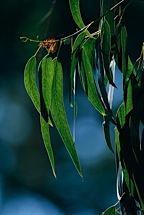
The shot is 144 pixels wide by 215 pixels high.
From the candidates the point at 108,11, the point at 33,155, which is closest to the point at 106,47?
the point at 108,11

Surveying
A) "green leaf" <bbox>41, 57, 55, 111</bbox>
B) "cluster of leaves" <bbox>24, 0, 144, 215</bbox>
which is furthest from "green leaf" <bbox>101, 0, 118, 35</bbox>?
"green leaf" <bbox>41, 57, 55, 111</bbox>

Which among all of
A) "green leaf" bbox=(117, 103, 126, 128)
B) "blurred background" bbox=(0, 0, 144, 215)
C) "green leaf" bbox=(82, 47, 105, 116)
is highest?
"green leaf" bbox=(82, 47, 105, 116)

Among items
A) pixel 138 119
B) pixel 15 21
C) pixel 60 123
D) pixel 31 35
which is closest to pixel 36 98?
pixel 60 123

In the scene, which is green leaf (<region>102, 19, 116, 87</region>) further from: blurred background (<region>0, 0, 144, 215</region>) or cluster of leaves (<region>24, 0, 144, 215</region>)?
blurred background (<region>0, 0, 144, 215</region>)

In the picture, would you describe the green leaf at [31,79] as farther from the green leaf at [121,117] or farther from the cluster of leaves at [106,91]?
the green leaf at [121,117]

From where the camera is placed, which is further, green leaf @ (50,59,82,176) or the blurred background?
the blurred background

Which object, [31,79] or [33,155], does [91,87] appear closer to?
[31,79]

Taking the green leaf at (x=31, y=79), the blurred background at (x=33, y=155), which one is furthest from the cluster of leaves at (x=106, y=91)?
the blurred background at (x=33, y=155)
